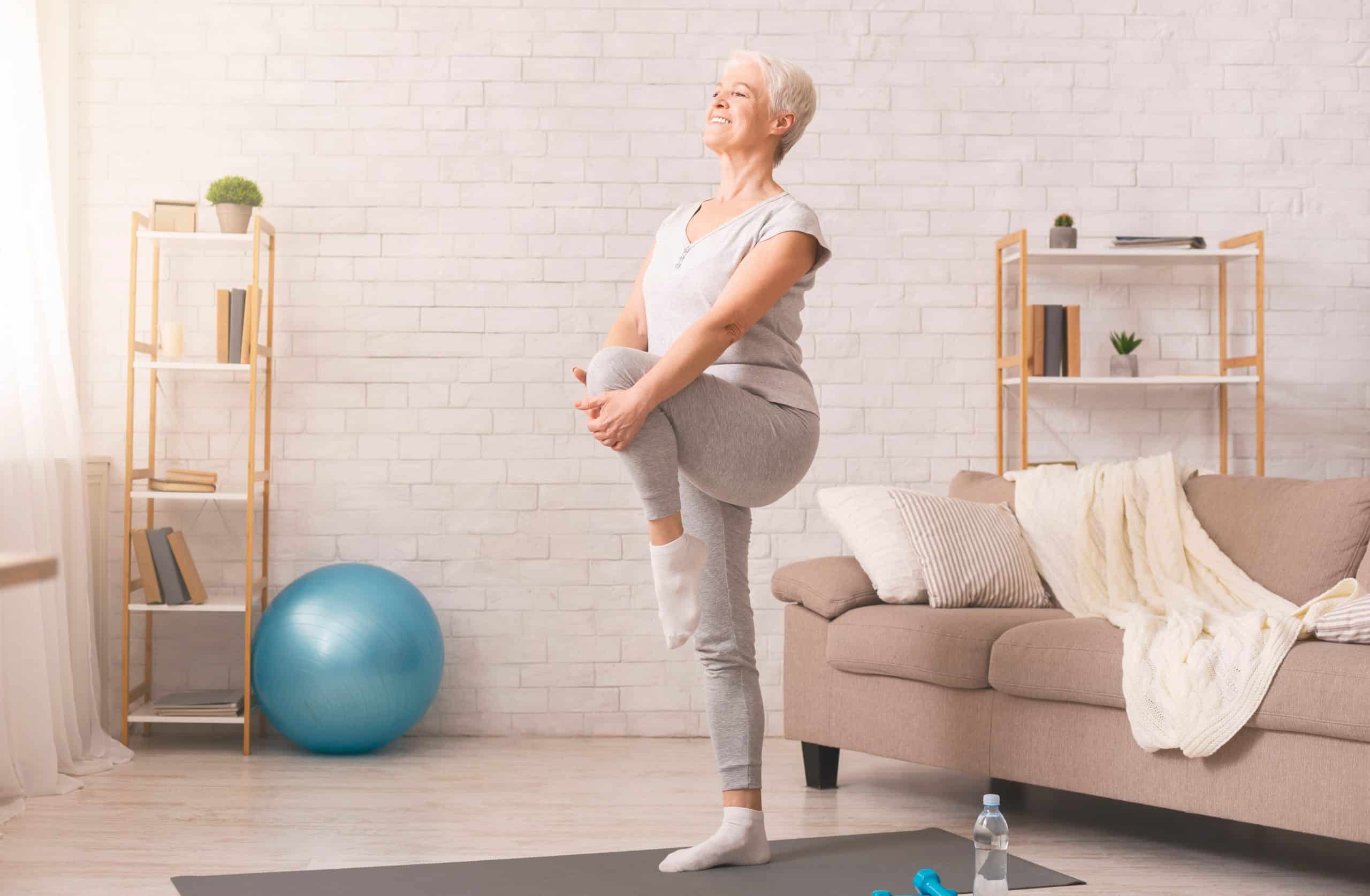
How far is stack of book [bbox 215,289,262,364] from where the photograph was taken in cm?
376

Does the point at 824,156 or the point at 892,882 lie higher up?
the point at 824,156

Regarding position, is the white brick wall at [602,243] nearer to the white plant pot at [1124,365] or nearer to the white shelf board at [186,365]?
the white plant pot at [1124,365]

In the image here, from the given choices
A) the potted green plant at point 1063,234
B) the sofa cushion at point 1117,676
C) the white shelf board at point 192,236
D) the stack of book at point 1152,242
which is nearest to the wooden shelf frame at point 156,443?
the white shelf board at point 192,236

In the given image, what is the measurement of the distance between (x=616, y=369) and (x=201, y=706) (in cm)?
222

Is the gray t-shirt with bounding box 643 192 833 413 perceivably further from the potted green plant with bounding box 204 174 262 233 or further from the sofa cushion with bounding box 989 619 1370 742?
the potted green plant with bounding box 204 174 262 233

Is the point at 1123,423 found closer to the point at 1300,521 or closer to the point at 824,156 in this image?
the point at 1300,521

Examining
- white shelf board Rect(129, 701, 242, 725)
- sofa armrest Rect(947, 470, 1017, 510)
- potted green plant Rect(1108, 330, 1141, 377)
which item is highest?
potted green plant Rect(1108, 330, 1141, 377)

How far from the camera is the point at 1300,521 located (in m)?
3.20

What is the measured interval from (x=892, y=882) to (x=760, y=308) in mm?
1074

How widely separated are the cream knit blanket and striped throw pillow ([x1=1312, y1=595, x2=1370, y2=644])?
0.04m

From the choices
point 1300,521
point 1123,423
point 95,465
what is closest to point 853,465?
point 1123,423

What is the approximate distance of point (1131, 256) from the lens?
4023 mm

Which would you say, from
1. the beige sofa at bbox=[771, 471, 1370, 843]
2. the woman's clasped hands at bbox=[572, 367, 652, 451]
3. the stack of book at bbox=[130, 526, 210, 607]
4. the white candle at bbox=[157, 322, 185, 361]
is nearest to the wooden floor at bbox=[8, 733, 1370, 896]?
the beige sofa at bbox=[771, 471, 1370, 843]

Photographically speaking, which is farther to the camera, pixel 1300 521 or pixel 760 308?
pixel 1300 521
